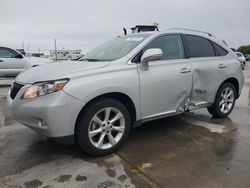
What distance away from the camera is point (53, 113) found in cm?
312

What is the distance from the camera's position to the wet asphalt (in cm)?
292

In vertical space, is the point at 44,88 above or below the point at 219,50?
below

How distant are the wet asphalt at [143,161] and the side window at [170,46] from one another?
1.27 metres

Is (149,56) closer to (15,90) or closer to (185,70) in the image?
(185,70)

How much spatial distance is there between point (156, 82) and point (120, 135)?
92cm

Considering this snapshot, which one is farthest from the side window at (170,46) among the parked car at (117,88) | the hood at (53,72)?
the hood at (53,72)

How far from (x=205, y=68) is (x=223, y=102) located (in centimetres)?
103

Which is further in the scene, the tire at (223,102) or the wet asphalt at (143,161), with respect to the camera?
the tire at (223,102)

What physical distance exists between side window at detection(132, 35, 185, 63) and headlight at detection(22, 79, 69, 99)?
1453 mm

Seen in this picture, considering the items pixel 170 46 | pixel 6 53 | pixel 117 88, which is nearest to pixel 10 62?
pixel 6 53

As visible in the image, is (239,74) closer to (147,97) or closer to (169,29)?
(169,29)

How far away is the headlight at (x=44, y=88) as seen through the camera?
10.5 feet

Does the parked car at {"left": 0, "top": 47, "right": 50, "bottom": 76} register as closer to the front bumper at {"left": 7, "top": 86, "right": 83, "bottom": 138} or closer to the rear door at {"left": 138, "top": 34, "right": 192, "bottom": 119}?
the rear door at {"left": 138, "top": 34, "right": 192, "bottom": 119}

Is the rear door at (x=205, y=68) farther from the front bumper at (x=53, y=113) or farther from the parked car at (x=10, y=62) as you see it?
the parked car at (x=10, y=62)
